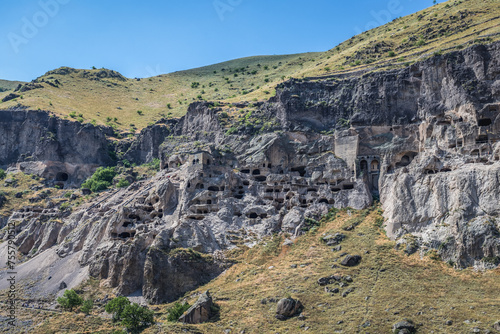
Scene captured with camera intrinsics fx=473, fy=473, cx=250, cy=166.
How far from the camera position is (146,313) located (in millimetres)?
51406

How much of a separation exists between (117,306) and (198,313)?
36.1 feet

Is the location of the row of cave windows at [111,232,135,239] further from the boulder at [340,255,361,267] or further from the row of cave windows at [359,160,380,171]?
the row of cave windows at [359,160,380,171]

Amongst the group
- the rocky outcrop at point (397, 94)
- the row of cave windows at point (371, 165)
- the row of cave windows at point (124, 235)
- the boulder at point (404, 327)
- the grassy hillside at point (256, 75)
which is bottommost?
the boulder at point (404, 327)

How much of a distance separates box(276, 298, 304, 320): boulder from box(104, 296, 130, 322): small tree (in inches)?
708

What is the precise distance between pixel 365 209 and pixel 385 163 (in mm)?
9369

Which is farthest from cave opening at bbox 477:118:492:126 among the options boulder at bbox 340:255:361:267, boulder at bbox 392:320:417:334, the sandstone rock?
the sandstone rock

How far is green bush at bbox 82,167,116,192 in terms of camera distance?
324 feet

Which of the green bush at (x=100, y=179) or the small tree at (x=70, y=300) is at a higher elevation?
the green bush at (x=100, y=179)

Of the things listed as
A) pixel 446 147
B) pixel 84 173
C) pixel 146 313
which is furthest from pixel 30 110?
pixel 446 147

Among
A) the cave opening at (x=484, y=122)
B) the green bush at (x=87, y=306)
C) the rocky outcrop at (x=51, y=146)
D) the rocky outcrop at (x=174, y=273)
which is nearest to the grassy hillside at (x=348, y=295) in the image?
the green bush at (x=87, y=306)

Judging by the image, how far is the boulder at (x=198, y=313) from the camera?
1929 inches

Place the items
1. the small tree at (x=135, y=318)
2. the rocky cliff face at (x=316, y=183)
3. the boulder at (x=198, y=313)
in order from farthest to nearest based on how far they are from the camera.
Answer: the rocky cliff face at (x=316, y=183) < the small tree at (x=135, y=318) < the boulder at (x=198, y=313)

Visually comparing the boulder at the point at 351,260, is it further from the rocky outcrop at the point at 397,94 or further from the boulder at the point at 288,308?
the rocky outcrop at the point at 397,94

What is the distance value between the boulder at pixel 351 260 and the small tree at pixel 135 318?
2259cm
